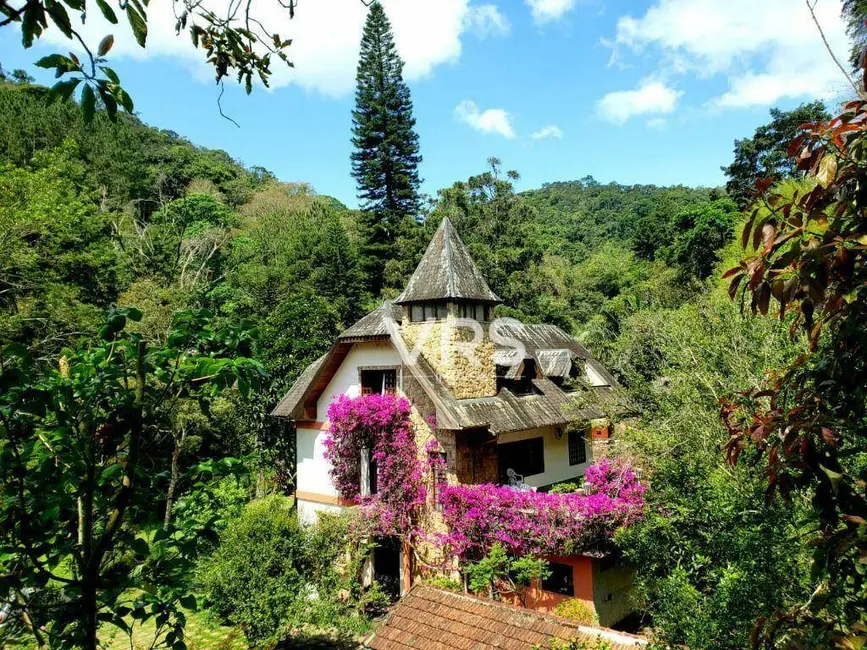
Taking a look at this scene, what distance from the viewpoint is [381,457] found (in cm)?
1381

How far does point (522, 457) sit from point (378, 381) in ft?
14.8

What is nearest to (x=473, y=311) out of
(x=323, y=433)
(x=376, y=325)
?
(x=376, y=325)

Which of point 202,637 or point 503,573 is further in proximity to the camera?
point 202,637

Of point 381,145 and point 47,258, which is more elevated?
point 381,145

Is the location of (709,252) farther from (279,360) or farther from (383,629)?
(383,629)

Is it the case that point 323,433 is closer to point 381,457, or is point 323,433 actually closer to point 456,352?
point 381,457

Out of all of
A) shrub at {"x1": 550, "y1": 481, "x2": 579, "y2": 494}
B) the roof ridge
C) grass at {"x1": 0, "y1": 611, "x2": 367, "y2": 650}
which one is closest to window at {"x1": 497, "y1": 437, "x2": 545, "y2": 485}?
shrub at {"x1": 550, "y1": 481, "x2": 579, "y2": 494}

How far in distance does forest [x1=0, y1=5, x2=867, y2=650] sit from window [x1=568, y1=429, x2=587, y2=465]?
239 centimetres

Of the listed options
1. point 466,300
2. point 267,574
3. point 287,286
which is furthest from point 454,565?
point 287,286

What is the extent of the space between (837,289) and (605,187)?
112 m

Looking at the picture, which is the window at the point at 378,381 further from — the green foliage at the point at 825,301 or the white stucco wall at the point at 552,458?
the green foliage at the point at 825,301

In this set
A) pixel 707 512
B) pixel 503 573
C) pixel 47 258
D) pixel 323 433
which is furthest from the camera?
pixel 47 258

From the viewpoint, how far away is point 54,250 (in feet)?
64.3

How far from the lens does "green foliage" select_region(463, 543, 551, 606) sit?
11242 mm
